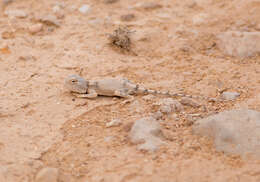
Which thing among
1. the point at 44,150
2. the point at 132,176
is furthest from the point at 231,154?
the point at 44,150

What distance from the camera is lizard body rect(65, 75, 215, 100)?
5.24m

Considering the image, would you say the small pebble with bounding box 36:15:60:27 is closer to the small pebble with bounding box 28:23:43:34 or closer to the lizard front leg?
the small pebble with bounding box 28:23:43:34

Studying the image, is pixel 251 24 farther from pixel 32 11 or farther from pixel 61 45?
pixel 32 11

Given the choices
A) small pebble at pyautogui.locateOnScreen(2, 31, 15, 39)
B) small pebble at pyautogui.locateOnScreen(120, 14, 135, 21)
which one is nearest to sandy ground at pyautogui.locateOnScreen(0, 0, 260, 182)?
small pebble at pyautogui.locateOnScreen(2, 31, 15, 39)

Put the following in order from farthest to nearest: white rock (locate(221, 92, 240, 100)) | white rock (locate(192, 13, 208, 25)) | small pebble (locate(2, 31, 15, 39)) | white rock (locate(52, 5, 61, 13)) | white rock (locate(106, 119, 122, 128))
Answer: white rock (locate(52, 5, 61, 13)) → white rock (locate(192, 13, 208, 25)) → small pebble (locate(2, 31, 15, 39)) → white rock (locate(221, 92, 240, 100)) → white rock (locate(106, 119, 122, 128))

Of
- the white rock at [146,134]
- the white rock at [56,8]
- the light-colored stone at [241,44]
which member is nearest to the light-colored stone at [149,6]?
the white rock at [56,8]

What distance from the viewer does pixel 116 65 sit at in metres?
6.13

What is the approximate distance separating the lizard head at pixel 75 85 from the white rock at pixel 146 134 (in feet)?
4.56

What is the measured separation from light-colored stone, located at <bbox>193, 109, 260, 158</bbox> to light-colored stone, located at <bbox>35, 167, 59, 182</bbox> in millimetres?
1557

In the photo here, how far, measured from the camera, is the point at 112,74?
5934 millimetres

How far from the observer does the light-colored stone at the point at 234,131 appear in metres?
3.75

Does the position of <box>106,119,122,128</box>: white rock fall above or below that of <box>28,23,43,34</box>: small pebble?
below

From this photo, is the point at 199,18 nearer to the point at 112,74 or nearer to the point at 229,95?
the point at 112,74

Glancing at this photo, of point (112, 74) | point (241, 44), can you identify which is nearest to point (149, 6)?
point (241, 44)
